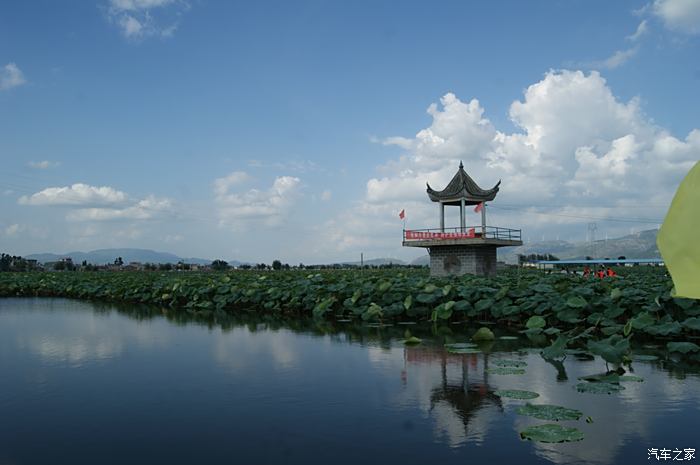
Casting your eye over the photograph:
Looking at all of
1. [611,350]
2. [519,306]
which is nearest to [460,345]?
[611,350]

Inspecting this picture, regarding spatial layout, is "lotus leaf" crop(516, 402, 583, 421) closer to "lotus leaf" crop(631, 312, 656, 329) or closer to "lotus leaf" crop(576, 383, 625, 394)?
"lotus leaf" crop(576, 383, 625, 394)

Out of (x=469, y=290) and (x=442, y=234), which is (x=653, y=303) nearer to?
(x=469, y=290)

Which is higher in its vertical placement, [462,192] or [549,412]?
[462,192]

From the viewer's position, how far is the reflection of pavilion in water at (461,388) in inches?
172

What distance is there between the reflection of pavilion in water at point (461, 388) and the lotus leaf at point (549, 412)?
244mm

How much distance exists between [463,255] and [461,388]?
16.0 metres

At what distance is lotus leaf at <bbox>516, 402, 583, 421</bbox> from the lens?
3941 mm

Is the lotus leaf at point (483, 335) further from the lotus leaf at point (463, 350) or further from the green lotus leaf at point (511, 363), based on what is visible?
the green lotus leaf at point (511, 363)

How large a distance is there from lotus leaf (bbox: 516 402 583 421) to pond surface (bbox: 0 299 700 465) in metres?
0.08

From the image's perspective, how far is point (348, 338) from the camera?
829 cm

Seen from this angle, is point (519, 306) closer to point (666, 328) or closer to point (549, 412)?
point (666, 328)

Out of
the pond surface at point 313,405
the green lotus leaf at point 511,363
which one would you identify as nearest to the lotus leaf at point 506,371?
the pond surface at point 313,405

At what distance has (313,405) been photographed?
455 centimetres

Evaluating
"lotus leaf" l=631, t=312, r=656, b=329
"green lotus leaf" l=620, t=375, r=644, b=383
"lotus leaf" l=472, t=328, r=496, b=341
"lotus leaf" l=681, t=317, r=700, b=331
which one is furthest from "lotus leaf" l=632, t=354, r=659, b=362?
"lotus leaf" l=472, t=328, r=496, b=341
